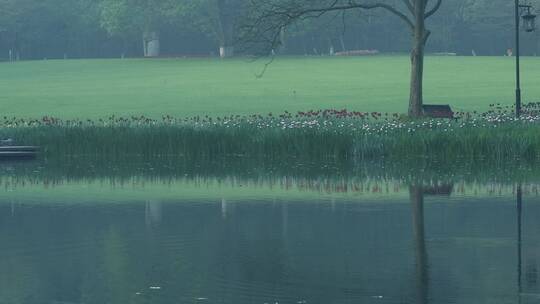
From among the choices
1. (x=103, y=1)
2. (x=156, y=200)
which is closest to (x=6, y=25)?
(x=103, y=1)

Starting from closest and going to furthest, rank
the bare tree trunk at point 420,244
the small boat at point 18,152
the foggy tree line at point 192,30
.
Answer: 1. the bare tree trunk at point 420,244
2. the small boat at point 18,152
3. the foggy tree line at point 192,30

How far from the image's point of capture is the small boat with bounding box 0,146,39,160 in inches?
1316

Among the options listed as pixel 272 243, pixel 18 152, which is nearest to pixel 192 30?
pixel 18 152

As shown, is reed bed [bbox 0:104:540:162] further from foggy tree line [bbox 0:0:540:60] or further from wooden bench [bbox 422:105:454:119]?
foggy tree line [bbox 0:0:540:60]

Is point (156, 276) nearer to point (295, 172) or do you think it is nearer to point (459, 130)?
point (295, 172)

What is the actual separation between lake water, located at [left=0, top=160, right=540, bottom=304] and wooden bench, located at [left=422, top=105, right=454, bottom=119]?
49.6ft

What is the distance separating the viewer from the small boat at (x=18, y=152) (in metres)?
33.4

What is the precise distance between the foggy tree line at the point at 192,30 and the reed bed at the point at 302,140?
69395 mm

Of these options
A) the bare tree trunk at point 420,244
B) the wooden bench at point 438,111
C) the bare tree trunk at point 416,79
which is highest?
the bare tree trunk at point 416,79

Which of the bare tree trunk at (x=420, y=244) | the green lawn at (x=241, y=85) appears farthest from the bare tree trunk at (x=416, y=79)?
the bare tree trunk at (x=420, y=244)

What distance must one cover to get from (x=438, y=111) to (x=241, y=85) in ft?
97.2

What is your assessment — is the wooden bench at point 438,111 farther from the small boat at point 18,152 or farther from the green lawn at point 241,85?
the small boat at point 18,152

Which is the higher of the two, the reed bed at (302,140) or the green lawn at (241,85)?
the green lawn at (241,85)

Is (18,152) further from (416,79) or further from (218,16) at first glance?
(218,16)
